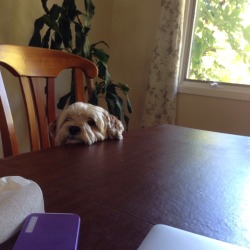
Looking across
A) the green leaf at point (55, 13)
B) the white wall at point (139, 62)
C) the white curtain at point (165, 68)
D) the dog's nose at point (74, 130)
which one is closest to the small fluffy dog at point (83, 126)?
the dog's nose at point (74, 130)

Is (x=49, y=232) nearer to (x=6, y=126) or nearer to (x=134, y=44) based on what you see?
(x=6, y=126)

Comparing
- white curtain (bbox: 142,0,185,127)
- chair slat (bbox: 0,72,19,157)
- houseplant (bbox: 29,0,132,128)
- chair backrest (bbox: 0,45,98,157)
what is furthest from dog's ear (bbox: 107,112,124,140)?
white curtain (bbox: 142,0,185,127)

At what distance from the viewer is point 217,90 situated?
96.8 inches

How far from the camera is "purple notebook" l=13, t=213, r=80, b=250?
0.35 metres

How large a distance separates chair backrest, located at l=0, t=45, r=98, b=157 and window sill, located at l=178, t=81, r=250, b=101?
155cm

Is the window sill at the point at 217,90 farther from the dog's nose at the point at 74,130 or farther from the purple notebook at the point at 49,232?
the purple notebook at the point at 49,232

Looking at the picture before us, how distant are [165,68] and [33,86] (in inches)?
65.5

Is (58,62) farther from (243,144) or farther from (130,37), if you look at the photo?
(130,37)

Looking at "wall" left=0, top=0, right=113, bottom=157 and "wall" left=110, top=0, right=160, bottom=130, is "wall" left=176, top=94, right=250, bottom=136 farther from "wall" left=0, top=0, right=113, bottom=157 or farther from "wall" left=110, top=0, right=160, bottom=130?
"wall" left=0, top=0, right=113, bottom=157

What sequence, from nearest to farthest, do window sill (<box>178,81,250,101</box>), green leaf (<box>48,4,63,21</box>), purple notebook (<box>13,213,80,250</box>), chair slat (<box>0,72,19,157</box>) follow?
purple notebook (<box>13,213,80,250</box>) → chair slat (<box>0,72,19,157</box>) → green leaf (<box>48,4,63,21</box>) → window sill (<box>178,81,250,101</box>)

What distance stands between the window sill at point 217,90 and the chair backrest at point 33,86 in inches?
60.9

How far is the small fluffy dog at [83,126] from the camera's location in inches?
42.2

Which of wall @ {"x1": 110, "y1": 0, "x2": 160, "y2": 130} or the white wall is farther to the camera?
wall @ {"x1": 110, "y1": 0, "x2": 160, "y2": 130}

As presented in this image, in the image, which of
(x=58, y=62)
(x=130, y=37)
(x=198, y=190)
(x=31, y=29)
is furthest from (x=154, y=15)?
(x=198, y=190)
